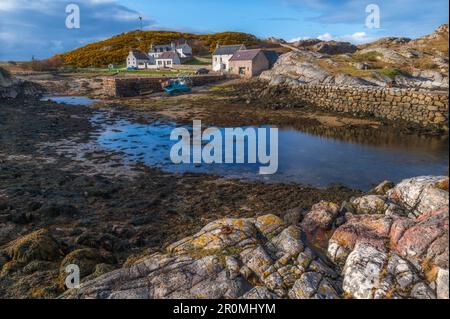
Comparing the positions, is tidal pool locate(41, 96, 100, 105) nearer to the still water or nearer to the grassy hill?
the still water

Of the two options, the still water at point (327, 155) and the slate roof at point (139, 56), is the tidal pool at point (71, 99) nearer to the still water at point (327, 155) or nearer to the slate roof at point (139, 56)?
the still water at point (327, 155)

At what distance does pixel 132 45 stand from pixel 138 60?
22.2m

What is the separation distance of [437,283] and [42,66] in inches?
3775

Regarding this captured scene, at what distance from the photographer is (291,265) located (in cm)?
598

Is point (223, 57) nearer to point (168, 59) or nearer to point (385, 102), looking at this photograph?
point (168, 59)

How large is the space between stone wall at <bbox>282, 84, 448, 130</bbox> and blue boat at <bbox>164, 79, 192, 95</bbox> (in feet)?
61.9

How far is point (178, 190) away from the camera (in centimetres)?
1631

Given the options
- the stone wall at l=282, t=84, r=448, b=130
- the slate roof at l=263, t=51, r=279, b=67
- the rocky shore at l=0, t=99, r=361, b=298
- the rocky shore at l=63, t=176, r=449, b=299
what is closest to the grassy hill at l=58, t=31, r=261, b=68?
the slate roof at l=263, t=51, r=279, b=67

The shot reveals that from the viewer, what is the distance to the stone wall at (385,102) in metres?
31.1

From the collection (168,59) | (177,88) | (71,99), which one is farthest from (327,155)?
(168,59)

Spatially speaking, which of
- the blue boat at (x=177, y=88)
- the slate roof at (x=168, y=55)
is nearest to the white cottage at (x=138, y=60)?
the slate roof at (x=168, y=55)

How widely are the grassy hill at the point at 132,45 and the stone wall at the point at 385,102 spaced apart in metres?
70.0
